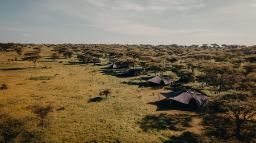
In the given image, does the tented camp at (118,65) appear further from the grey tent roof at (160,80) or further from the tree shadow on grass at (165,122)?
the tree shadow on grass at (165,122)

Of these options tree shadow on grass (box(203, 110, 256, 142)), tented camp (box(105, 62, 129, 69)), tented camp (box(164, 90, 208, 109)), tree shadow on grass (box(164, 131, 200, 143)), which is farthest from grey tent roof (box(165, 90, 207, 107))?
tented camp (box(105, 62, 129, 69))

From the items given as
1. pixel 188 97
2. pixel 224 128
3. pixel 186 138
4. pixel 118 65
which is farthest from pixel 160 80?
pixel 118 65

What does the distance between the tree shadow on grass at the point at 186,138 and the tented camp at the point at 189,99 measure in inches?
366

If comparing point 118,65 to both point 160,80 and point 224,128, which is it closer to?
point 160,80

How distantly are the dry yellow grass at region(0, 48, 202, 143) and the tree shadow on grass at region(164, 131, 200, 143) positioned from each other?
950mm

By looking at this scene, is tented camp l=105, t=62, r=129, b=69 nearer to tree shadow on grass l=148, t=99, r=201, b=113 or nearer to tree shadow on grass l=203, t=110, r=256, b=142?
tree shadow on grass l=148, t=99, r=201, b=113

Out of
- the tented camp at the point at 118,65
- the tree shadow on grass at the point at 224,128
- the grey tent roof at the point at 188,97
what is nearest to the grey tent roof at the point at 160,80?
the grey tent roof at the point at 188,97

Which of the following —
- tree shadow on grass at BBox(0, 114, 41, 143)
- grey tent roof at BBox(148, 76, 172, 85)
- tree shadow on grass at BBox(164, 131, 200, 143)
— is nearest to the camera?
tree shadow on grass at BBox(164, 131, 200, 143)

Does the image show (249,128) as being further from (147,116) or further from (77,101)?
(77,101)

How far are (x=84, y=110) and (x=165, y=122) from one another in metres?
11.8

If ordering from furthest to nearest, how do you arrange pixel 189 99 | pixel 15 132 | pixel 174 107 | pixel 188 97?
pixel 174 107, pixel 188 97, pixel 189 99, pixel 15 132

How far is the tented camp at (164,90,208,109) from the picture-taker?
38938 mm

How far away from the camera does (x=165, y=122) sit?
110 ft

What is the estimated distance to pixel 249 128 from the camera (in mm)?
31594
